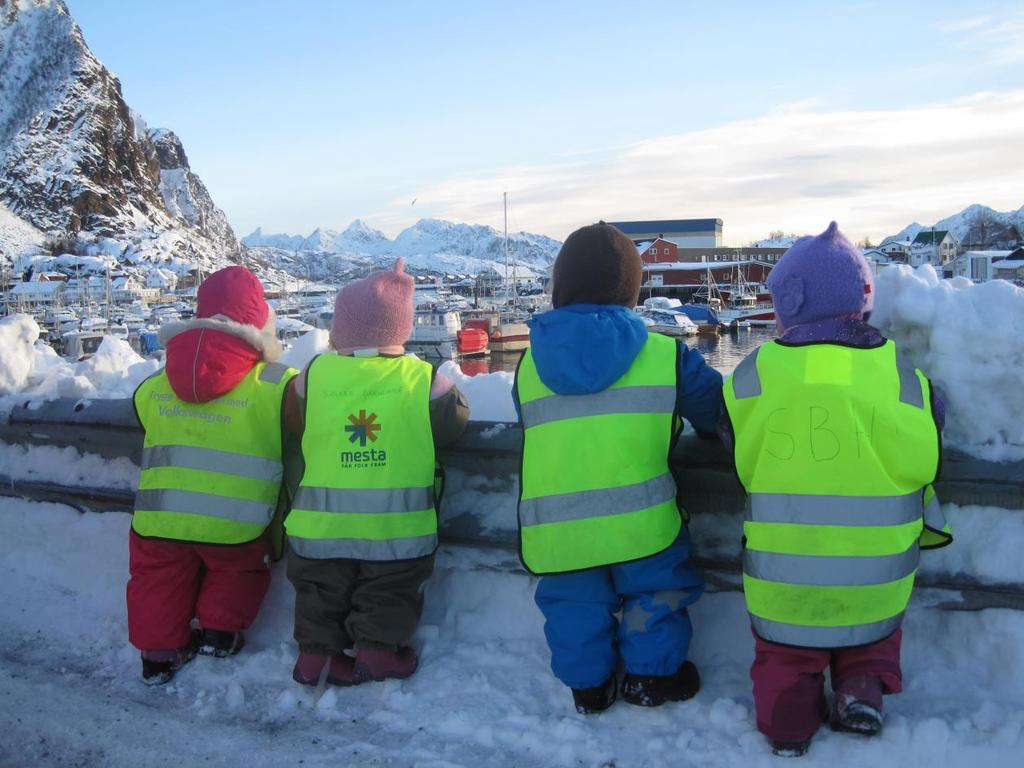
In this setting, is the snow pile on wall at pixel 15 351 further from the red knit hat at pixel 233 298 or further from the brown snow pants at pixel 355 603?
the brown snow pants at pixel 355 603

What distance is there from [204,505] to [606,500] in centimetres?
188

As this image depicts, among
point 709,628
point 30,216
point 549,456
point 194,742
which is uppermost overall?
point 30,216

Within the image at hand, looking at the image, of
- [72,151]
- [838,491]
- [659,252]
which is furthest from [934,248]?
[72,151]

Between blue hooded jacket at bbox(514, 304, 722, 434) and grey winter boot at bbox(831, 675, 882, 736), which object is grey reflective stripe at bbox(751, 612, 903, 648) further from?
blue hooded jacket at bbox(514, 304, 722, 434)

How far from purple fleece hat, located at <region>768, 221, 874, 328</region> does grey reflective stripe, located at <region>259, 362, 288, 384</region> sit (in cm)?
226

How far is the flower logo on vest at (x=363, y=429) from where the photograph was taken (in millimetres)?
3635

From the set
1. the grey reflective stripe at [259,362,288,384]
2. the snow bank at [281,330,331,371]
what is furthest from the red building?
the grey reflective stripe at [259,362,288,384]

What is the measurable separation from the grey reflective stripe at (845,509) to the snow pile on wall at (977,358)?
0.49 m

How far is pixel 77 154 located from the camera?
15488cm

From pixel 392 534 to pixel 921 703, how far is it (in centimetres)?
205

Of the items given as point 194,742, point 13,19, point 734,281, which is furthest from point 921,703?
point 13,19

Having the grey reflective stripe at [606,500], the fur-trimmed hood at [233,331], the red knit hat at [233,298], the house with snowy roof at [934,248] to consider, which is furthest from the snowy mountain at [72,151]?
the grey reflective stripe at [606,500]

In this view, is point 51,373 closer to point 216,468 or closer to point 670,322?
point 216,468

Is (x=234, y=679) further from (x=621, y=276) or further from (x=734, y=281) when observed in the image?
(x=734, y=281)
